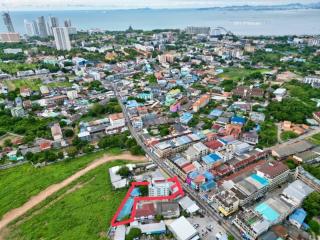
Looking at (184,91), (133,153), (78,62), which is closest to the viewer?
(133,153)

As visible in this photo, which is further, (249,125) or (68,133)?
(249,125)

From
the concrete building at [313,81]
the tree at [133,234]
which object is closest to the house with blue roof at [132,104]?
the tree at [133,234]

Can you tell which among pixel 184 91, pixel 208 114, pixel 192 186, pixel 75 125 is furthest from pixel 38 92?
pixel 192 186

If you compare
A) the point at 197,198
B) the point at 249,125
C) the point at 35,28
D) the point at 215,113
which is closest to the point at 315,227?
the point at 197,198

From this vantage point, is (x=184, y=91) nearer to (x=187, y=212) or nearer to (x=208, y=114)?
(x=208, y=114)

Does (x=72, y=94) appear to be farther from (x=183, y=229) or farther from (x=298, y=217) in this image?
(x=298, y=217)

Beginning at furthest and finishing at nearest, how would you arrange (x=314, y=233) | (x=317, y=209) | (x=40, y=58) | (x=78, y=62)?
(x=40, y=58) → (x=78, y=62) → (x=317, y=209) → (x=314, y=233)
